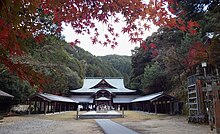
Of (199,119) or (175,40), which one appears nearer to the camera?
(199,119)

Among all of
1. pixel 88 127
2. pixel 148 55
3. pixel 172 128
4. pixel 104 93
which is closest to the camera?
pixel 172 128

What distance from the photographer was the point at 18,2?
2041mm

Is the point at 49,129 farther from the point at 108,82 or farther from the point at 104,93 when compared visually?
the point at 108,82

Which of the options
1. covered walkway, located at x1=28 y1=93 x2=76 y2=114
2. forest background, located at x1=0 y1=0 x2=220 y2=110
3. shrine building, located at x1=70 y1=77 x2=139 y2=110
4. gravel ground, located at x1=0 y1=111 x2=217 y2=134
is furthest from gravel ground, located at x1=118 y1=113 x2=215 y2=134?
shrine building, located at x1=70 y1=77 x2=139 y2=110

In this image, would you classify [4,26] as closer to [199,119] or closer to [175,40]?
[199,119]

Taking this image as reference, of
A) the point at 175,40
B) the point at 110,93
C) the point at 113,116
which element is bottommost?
the point at 113,116

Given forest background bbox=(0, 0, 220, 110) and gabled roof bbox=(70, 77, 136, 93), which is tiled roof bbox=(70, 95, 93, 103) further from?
forest background bbox=(0, 0, 220, 110)

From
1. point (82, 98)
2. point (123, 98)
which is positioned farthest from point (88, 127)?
point (123, 98)

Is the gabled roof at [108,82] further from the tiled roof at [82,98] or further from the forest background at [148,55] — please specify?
the forest background at [148,55]

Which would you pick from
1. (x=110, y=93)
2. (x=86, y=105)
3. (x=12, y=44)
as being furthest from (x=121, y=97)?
(x=12, y=44)

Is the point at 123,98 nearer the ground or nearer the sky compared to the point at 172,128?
nearer the sky

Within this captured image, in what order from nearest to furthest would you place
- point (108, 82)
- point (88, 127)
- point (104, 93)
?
point (88, 127), point (104, 93), point (108, 82)

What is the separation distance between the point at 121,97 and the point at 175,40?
15184 mm

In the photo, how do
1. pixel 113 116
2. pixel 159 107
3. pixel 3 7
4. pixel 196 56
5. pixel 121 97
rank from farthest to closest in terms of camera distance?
pixel 121 97 → pixel 159 107 → pixel 113 116 → pixel 196 56 → pixel 3 7
